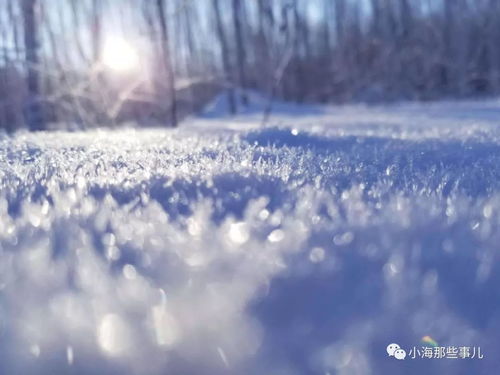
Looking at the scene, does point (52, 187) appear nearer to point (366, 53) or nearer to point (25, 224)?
point (25, 224)

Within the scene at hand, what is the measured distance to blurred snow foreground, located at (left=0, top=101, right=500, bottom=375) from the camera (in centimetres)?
48

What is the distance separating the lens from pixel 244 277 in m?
0.54

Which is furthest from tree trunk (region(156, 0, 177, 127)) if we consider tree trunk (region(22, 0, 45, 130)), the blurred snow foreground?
the blurred snow foreground

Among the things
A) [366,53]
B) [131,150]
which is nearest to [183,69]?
[366,53]

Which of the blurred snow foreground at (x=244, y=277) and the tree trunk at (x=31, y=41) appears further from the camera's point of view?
the tree trunk at (x=31, y=41)

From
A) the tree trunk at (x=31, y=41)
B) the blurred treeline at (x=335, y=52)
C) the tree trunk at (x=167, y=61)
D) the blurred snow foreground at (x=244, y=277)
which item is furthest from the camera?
the blurred treeline at (x=335, y=52)

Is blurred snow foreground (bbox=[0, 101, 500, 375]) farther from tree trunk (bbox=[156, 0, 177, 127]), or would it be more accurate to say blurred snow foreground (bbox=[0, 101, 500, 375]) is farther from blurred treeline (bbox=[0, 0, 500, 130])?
blurred treeline (bbox=[0, 0, 500, 130])

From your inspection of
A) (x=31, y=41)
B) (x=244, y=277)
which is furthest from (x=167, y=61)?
(x=244, y=277)

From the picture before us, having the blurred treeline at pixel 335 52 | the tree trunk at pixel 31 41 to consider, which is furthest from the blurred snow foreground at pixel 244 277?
the blurred treeline at pixel 335 52

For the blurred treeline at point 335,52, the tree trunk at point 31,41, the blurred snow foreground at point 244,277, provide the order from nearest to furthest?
1. the blurred snow foreground at point 244,277
2. the tree trunk at point 31,41
3. the blurred treeline at point 335,52

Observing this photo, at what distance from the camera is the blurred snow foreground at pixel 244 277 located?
0.48 m

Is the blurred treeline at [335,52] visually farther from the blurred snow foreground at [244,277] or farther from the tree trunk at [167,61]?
the blurred snow foreground at [244,277]

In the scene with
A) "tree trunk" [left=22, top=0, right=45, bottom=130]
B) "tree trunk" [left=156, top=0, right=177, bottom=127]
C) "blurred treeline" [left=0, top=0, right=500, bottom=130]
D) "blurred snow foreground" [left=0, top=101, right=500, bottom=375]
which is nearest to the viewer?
"blurred snow foreground" [left=0, top=101, right=500, bottom=375]

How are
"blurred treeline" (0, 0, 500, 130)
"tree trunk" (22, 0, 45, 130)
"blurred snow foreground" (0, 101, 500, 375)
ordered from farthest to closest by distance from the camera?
"blurred treeline" (0, 0, 500, 130)
"tree trunk" (22, 0, 45, 130)
"blurred snow foreground" (0, 101, 500, 375)
